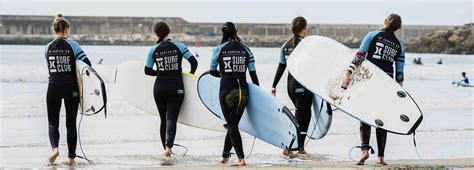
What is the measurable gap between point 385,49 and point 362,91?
40 cm

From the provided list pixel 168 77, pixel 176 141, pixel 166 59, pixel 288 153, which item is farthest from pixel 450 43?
pixel 166 59

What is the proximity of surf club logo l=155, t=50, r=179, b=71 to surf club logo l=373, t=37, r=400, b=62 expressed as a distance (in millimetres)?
2043

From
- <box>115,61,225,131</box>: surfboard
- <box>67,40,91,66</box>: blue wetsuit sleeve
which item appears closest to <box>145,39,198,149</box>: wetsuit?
<box>115,61,225,131</box>: surfboard

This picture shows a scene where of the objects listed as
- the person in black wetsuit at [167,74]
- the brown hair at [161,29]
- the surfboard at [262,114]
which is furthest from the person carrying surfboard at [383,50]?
the brown hair at [161,29]

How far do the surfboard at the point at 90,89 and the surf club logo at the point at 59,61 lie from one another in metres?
0.11

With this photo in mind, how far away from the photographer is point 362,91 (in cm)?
914

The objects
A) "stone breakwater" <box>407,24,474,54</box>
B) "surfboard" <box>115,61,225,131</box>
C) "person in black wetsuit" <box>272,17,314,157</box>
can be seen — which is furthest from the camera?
"stone breakwater" <box>407,24,474,54</box>

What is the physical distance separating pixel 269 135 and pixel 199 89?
0.82m

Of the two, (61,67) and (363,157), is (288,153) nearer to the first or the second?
(363,157)

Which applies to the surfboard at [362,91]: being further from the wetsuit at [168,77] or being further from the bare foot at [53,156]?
the bare foot at [53,156]

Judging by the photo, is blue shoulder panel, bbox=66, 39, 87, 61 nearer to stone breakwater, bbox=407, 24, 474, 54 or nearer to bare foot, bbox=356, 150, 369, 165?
bare foot, bbox=356, 150, 369, 165

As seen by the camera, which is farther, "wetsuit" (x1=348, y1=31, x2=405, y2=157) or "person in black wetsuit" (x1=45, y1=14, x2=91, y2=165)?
"person in black wetsuit" (x1=45, y1=14, x2=91, y2=165)

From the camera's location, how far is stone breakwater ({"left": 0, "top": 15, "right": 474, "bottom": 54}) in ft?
452

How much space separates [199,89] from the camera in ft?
33.2
